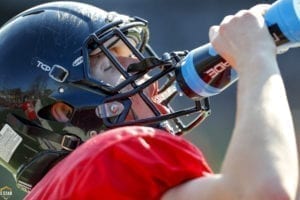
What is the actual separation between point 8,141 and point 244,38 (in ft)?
2.25

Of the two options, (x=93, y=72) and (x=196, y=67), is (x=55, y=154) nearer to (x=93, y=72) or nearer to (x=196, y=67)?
(x=93, y=72)

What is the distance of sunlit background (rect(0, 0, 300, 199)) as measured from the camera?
4.52 metres

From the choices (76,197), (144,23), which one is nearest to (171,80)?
(144,23)

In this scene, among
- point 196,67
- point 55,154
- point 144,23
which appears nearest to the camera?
point 196,67

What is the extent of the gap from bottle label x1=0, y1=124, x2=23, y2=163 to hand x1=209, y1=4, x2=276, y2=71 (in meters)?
0.60

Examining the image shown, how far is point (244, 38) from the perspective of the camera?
1.33 meters

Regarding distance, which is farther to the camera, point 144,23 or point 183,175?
point 144,23

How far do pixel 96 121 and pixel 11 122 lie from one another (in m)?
0.21

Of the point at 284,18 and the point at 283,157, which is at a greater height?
the point at 284,18

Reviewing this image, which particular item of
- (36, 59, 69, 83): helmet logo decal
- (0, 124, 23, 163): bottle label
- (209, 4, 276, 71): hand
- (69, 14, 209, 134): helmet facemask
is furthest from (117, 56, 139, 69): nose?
(209, 4, 276, 71): hand

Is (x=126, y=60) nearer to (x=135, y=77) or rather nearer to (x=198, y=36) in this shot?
(x=135, y=77)

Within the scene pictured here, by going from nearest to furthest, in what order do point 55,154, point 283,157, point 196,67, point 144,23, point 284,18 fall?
1. point 283,157
2. point 284,18
3. point 196,67
4. point 55,154
5. point 144,23

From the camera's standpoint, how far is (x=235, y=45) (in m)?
1.33
